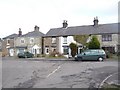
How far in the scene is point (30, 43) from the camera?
71.7 meters

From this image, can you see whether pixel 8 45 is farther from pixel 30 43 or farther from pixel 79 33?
pixel 79 33

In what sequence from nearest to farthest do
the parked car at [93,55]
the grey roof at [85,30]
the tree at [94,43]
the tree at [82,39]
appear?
the parked car at [93,55] → the tree at [94,43] → the tree at [82,39] → the grey roof at [85,30]

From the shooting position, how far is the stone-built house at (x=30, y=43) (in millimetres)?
69250

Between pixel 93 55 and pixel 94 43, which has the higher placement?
pixel 94 43

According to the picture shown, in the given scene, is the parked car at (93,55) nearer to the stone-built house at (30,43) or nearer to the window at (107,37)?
the window at (107,37)

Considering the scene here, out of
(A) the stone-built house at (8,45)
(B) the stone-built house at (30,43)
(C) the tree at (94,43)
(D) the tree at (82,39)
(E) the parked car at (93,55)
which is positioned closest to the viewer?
(E) the parked car at (93,55)

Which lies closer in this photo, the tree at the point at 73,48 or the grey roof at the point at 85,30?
the tree at the point at 73,48

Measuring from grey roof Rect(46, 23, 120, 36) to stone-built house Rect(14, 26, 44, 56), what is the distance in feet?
14.5

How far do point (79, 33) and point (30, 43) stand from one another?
1601cm

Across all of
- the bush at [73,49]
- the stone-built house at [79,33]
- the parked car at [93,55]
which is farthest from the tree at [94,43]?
the parked car at [93,55]

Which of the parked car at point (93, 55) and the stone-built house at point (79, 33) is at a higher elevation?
the stone-built house at point (79, 33)

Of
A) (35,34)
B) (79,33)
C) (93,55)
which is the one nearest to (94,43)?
(79,33)

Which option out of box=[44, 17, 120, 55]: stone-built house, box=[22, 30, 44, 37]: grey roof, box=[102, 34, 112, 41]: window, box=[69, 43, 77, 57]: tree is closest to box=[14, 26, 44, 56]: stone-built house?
box=[22, 30, 44, 37]: grey roof

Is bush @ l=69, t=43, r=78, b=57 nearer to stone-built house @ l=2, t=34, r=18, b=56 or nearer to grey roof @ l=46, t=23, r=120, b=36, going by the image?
grey roof @ l=46, t=23, r=120, b=36
